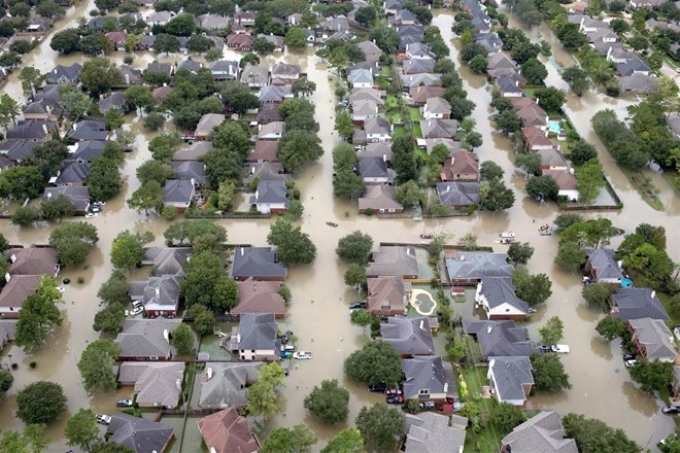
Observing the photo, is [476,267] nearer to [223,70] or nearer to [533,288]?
[533,288]

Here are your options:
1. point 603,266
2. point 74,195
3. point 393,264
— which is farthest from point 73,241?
point 603,266

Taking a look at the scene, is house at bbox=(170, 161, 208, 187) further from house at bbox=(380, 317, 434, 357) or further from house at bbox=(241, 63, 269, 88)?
house at bbox=(380, 317, 434, 357)

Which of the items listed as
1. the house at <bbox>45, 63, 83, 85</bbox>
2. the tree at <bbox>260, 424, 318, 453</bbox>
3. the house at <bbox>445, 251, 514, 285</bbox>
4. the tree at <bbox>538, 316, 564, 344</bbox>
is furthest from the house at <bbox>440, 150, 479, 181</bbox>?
the house at <bbox>45, 63, 83, 85</bbox>

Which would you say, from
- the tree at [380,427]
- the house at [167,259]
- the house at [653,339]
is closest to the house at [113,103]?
the house at [167,259]

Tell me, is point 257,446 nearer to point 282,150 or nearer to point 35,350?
point 35,350

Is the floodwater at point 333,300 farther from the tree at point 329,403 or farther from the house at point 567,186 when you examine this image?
the house at point 567,186

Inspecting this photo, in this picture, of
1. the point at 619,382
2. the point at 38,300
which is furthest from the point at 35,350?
the point at 619,382

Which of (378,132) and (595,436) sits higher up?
(595,436)
